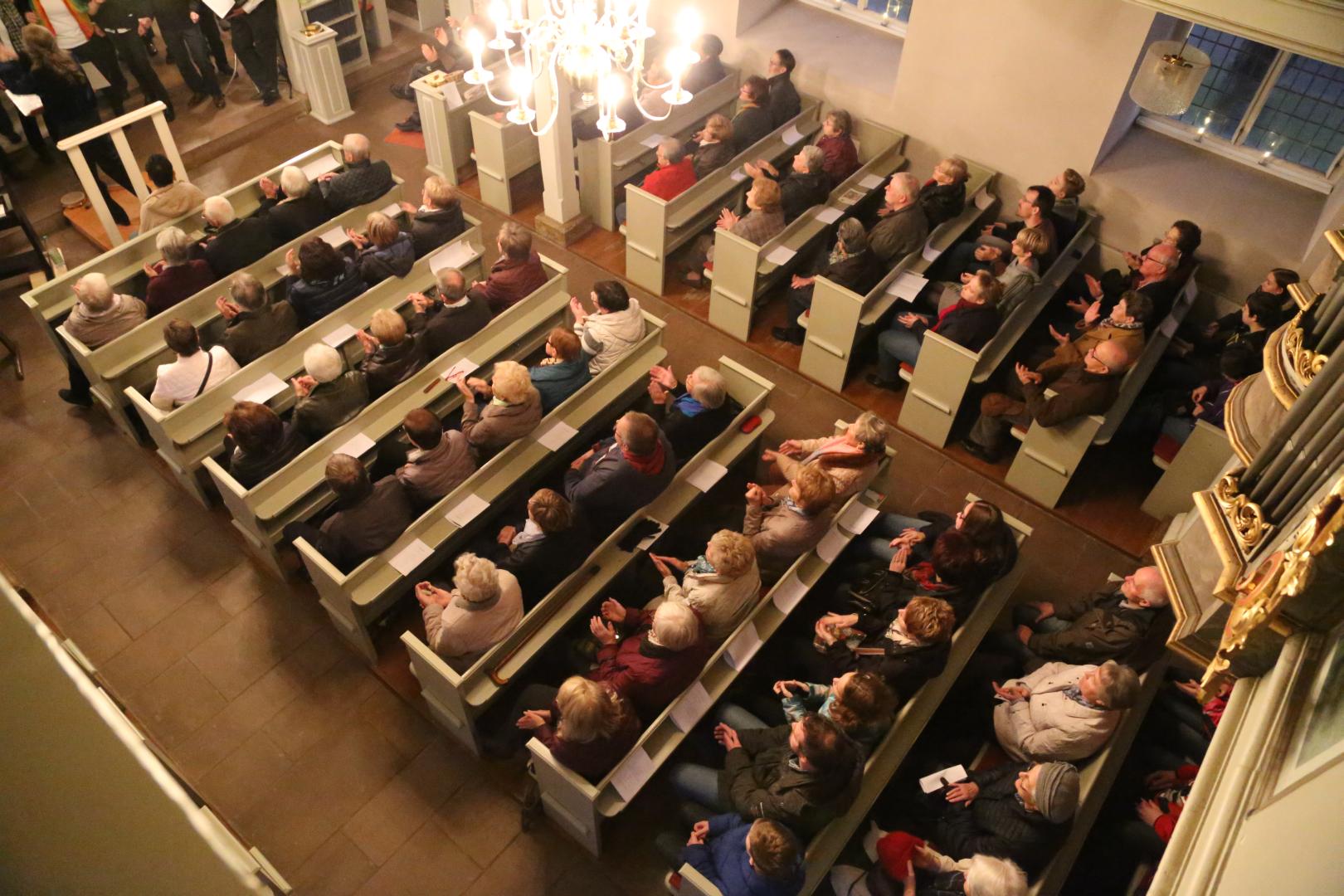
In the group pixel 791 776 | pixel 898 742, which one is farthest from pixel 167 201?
pixel 898 742

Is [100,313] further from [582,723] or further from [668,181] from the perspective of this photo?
[582,723]

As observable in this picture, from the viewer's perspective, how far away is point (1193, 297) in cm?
625

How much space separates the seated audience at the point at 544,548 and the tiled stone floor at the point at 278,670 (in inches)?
39.0

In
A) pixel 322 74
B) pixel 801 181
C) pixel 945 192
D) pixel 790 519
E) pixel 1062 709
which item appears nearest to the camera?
pixel 1062 709

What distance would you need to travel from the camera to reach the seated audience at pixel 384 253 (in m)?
5.77

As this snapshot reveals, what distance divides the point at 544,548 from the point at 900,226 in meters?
3.55

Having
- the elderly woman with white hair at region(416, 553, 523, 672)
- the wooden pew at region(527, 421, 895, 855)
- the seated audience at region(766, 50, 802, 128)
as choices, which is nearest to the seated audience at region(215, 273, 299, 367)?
the elderly woman with white hair at region(416, 553, 523, 672)

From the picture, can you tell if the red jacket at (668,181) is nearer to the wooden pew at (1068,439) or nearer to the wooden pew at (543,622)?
the wooden pew at (543,622)

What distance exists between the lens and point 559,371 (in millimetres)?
5188

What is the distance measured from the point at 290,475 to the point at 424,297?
1.51m

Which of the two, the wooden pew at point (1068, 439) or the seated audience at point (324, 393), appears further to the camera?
the wooden pew at point (1068, 439)

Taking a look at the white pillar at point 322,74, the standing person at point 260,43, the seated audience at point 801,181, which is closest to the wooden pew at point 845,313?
the seated audience at point 801,181

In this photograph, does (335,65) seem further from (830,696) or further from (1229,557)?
(1229,557)

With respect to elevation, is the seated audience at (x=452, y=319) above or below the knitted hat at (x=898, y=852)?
above
